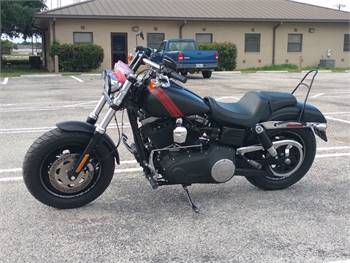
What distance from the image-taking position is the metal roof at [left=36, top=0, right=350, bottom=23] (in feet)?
86.7

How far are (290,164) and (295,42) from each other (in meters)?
27.5

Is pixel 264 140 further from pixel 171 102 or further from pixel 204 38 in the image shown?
pixel 204 38

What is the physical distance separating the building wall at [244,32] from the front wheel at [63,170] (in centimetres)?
2247

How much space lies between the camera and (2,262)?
10.7 ft


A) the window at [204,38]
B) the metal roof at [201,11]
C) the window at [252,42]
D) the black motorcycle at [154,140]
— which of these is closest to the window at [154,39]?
the metal roof at [201,11]

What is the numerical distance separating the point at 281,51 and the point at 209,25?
17.6 ft

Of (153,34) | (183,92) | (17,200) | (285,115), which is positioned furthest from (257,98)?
(153,34)

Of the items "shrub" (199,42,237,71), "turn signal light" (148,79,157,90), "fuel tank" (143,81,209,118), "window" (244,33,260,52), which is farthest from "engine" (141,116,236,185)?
"window" (244,33,260,52)

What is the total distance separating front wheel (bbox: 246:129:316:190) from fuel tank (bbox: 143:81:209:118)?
1.11 metres

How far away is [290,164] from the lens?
4.76 metres

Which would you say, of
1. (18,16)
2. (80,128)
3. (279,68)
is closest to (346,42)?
(279,68)

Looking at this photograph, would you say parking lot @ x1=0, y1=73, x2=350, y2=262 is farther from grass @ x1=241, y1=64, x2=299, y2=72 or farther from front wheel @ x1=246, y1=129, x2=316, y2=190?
grass @ x1=241, y1=64, x2=299, y2=72

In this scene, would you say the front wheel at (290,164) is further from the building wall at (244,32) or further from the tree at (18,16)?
the tree at (18,16)

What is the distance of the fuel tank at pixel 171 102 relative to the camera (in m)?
3.92
